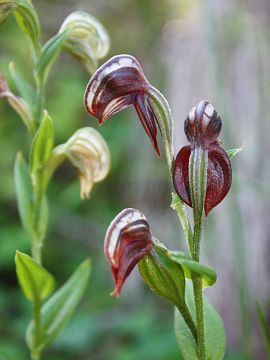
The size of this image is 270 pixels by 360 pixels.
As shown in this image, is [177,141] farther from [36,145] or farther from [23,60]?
[36,145]

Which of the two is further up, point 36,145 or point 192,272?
point 36,145

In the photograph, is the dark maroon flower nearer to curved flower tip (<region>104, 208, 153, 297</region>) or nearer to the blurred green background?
curved flower tip (<region>104, 208, 153, 297</region>)

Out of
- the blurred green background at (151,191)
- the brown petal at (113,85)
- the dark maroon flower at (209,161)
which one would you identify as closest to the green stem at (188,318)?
the dark maroon flower at (209,161)

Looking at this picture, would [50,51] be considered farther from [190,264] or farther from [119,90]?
[190,264]

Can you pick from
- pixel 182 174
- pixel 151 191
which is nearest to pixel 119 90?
pixel 182 174

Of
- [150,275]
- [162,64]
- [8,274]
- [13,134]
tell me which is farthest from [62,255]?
[150,275]

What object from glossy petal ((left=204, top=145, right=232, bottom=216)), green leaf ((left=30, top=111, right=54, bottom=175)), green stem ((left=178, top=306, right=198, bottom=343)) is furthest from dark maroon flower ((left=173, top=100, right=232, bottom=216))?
Answer: green leaf ((left=30, top=111, right=54, bottom=175))

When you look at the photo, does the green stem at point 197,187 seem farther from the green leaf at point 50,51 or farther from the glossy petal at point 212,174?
the green leaf at point 50,51

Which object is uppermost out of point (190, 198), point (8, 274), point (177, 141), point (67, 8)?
point (67, 8)
